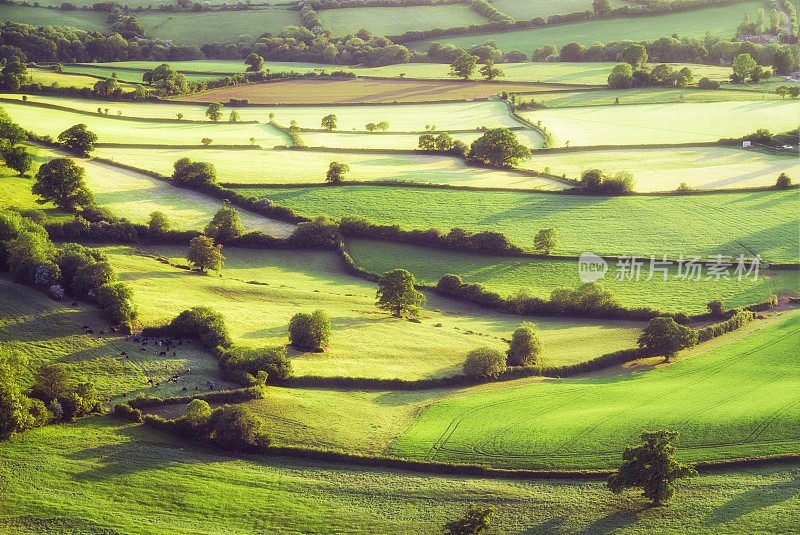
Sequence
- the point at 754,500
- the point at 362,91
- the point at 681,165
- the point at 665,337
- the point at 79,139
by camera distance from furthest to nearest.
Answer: the point at 362,91 → the point at 681,165 → the point at 79,139 → the point at 665,337 → the point at 754,500

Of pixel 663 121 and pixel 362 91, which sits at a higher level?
pixel 362 91

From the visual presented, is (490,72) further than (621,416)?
Yes

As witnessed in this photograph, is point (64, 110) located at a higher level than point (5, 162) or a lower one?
higher

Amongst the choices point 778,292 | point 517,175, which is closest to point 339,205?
point 517,175

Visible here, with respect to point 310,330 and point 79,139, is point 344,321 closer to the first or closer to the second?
point 310,330

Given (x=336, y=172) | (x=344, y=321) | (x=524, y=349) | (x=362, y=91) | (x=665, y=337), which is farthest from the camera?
(x=362, y=91)

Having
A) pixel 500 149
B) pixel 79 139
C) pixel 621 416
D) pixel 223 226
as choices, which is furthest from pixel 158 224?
pixel 621 416

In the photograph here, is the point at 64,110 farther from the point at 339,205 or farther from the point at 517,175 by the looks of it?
the point at 517,175
